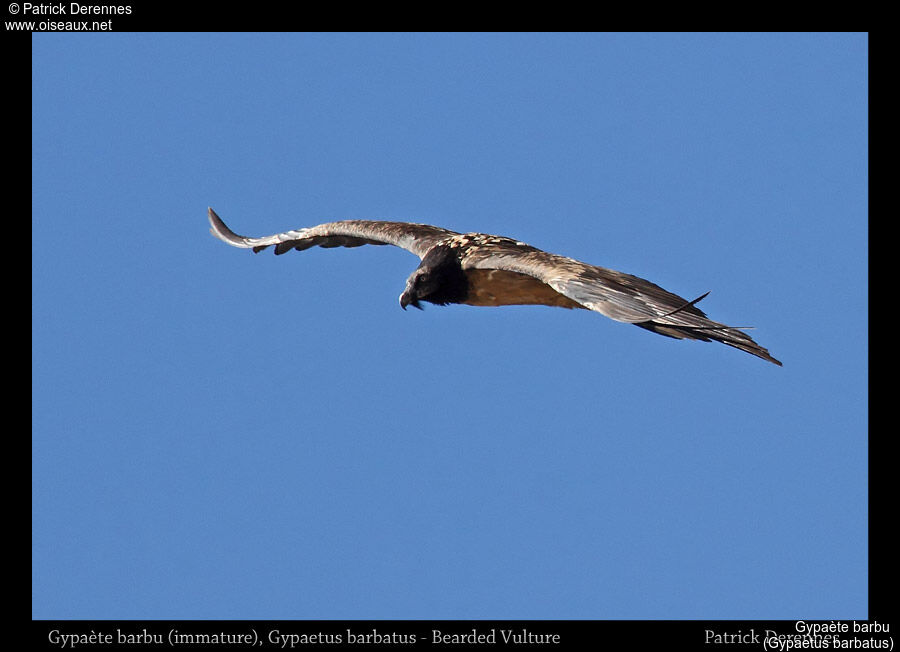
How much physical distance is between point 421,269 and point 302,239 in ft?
9.85

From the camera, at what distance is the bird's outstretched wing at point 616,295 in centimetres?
1102

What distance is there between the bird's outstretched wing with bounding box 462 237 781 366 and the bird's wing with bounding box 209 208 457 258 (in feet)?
4.69

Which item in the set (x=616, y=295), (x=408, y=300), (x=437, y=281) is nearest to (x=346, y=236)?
(x=408, y=300)

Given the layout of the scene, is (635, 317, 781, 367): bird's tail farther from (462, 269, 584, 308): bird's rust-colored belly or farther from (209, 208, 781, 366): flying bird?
(462, 269, 584, 308): bird's rust-colored belly

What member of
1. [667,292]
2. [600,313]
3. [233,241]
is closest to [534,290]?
[667,292]

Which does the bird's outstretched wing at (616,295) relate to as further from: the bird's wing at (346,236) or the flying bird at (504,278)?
the bird's wing at (346,236)

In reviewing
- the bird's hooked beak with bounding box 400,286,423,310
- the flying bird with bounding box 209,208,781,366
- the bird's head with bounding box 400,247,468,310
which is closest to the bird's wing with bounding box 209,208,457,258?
the flying bird with bounding box 209,208,781,366

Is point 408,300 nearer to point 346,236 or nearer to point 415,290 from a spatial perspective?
point 415,290

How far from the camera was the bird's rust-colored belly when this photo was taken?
1399cm

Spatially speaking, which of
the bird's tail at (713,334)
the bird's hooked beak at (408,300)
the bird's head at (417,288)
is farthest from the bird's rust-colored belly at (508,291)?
the bird's tail at (713,334)
